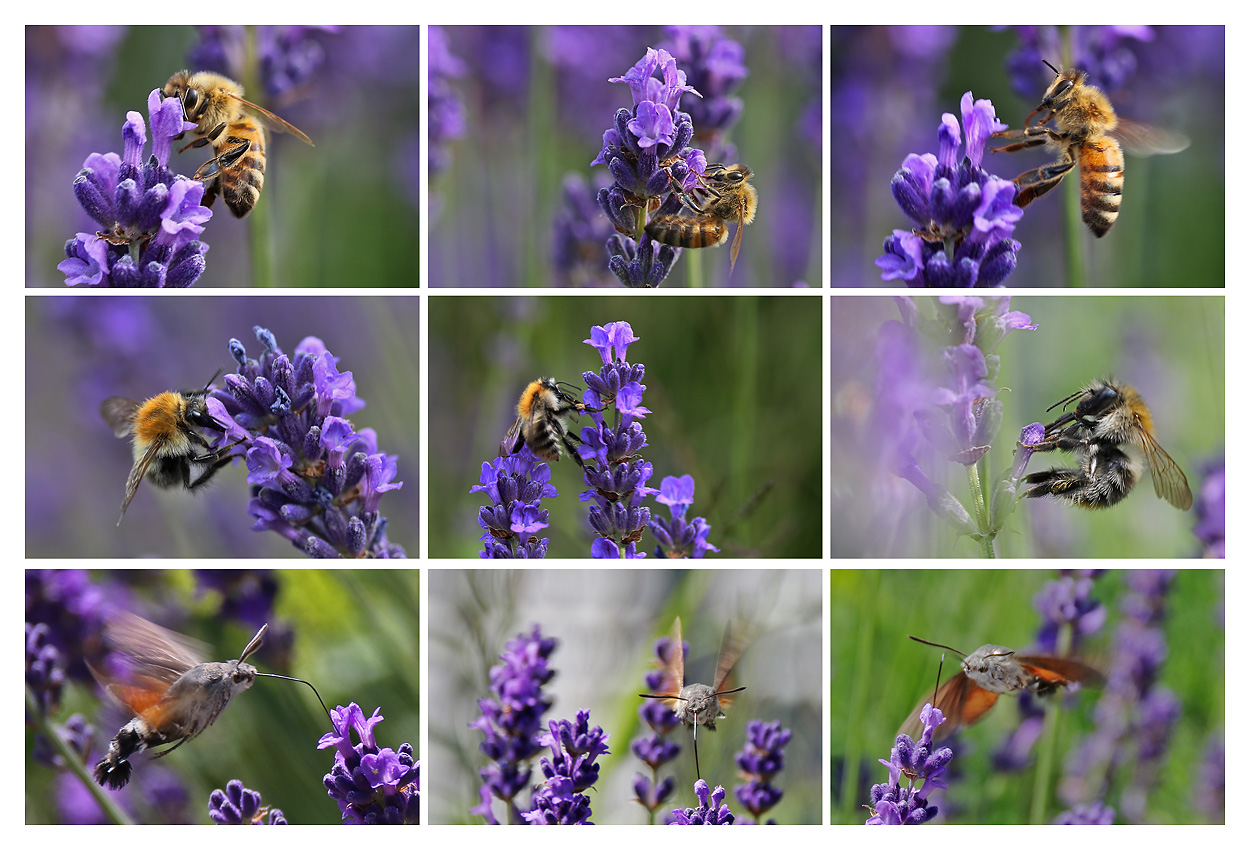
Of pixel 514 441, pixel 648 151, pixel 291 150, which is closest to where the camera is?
pixel 648 151

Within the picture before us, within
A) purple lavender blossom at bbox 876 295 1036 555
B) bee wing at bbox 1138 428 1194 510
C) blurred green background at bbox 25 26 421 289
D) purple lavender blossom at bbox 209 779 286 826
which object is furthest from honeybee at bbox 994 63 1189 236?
purple lavender blossom at bbox 209 779 286 826

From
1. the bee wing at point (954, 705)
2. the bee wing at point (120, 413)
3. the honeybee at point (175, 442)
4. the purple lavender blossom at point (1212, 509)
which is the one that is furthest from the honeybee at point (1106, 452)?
the bee wing at point (120, 413)

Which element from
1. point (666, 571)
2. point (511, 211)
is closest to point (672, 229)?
point (511, 211)

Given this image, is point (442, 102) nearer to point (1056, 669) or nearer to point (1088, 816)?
point (1056, 669)

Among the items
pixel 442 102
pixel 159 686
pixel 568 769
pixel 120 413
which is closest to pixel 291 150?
pixel 442 102

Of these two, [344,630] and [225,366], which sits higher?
[225,366]
